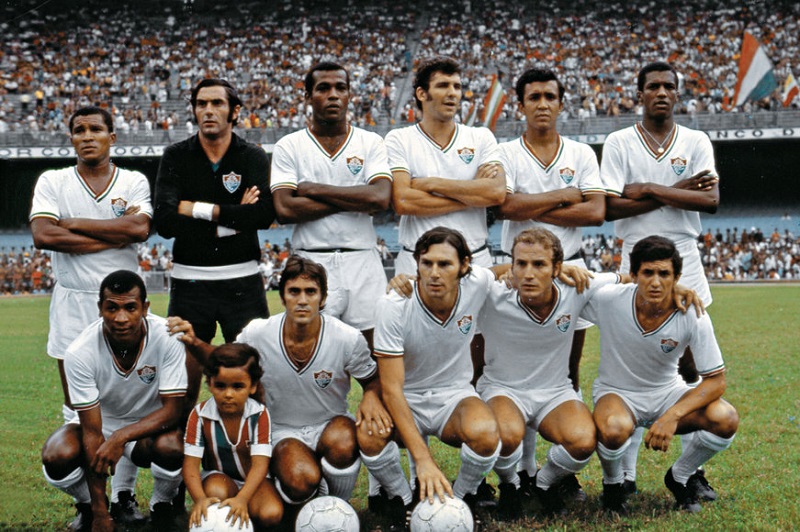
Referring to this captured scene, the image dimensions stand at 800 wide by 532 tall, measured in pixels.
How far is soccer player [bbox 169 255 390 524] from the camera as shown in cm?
388

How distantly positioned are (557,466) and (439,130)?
79.9 inches

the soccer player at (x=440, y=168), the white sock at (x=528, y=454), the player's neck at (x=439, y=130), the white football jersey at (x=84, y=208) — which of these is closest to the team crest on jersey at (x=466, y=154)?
the soccer player at (x=440, y=168)

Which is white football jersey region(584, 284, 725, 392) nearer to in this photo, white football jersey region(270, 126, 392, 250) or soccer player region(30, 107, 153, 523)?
white football jersey region(270, 126, 392, 250)

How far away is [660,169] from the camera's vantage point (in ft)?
15.5

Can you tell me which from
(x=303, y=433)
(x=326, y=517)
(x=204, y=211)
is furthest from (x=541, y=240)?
(x=204, y=211)

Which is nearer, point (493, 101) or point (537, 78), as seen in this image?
point (537, 78)

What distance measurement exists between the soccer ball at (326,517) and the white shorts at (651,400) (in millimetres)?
1602

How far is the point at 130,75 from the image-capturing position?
31.0 m

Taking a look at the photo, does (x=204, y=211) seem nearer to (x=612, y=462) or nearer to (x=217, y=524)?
(x=217, y=524)

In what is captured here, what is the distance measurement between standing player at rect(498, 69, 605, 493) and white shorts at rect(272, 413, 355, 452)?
1254 mm

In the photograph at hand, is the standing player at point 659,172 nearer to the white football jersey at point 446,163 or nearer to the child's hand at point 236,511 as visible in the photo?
the white football jersey at point 446,163

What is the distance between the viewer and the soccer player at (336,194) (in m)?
4.34

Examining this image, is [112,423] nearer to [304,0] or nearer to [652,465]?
[652,465]

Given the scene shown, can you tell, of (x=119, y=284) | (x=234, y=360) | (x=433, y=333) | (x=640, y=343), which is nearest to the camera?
(x=234, y=360)
